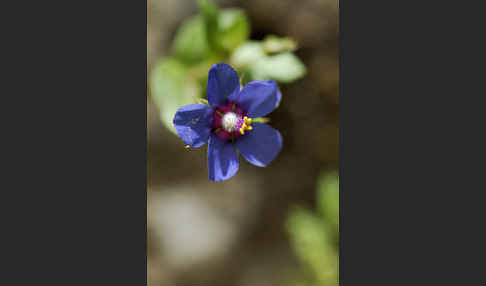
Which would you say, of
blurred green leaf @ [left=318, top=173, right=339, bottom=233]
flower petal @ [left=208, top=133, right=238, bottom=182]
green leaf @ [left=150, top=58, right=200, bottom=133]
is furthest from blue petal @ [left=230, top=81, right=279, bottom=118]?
blurred green leaf @ [left=318, top=173, right=339, bottom=233]

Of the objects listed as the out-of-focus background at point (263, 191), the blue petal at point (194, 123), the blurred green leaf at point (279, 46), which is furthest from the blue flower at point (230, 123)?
the out-of-focus background at point (263, 191)

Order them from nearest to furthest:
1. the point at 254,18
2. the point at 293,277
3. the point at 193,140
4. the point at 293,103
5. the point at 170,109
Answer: the point at 193,140
the point at 170,109
the point at 254,18
the point at 293,103
the point at 293,277

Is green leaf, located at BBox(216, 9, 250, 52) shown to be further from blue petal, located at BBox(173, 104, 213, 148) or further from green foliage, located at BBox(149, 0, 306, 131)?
blue petal, located at BBox(173, 104, 213, 148)

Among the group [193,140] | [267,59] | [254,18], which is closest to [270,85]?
[193,140]

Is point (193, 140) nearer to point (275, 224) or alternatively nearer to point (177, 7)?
point (177, 7)

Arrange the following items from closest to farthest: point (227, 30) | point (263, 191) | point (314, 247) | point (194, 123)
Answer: point (194, 123)
point (227, 30)
point (314, 247)
point (263, 191)

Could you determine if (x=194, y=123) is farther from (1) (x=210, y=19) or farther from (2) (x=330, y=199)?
(2) (x=330, y=199)

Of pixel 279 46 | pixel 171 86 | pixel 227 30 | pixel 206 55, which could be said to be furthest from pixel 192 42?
pixel 279 46
